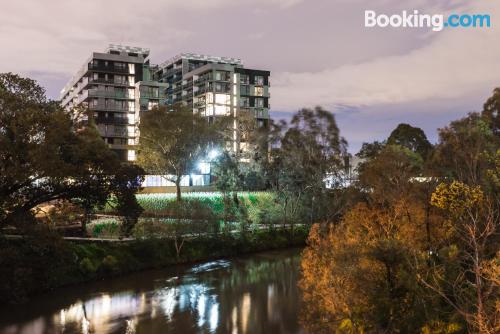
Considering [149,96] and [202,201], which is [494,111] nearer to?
[202,201]

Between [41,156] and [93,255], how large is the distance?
12645 millimetres

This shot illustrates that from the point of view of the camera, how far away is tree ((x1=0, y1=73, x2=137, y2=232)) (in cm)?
2666

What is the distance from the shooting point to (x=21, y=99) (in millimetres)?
Result: 27344

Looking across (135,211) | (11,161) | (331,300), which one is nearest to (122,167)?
(135,211)

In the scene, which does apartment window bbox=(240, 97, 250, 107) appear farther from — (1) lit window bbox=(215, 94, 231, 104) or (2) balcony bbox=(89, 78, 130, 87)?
(2) balcony bbox=(89, 78, 130, 87)

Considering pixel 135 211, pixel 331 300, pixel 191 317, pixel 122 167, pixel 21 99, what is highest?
pixel 21 99

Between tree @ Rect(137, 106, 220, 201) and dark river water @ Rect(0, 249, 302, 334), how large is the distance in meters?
23.0

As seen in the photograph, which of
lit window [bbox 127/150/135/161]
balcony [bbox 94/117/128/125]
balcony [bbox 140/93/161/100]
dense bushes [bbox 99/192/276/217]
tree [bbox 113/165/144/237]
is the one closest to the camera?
tree [bbox 113/165/144/237]

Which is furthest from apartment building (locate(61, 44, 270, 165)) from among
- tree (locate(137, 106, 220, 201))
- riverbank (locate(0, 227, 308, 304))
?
riverbank (locate(0, 227, 308, 304))

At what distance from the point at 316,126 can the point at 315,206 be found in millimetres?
9389

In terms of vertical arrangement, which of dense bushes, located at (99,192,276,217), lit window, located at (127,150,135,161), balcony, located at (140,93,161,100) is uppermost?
balcony, located at (140,93,161,100)

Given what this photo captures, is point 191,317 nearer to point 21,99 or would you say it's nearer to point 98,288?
point 98,288

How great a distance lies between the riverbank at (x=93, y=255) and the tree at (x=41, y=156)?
251 centimetres

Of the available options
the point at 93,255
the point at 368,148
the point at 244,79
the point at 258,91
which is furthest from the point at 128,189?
the point at 258,91
